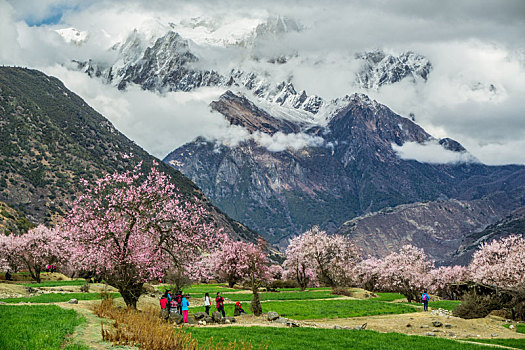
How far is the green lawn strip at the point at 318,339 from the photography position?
2523 centimetres

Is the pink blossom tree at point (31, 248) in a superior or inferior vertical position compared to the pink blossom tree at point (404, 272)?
superior

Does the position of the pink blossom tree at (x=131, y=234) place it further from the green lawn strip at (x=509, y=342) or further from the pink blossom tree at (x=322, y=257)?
the pink blossom tree at (x=322, y=257)

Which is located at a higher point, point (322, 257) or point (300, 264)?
point (322, 257)

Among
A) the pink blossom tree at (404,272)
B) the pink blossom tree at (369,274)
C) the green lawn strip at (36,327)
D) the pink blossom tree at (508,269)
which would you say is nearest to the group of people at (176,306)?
the green lawn strip at (36,327)

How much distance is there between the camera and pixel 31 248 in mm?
77562

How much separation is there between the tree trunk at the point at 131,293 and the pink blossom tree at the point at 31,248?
4796cm

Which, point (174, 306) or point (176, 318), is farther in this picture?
point (174, 306)

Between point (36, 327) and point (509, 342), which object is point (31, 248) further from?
→ point (509, 342)

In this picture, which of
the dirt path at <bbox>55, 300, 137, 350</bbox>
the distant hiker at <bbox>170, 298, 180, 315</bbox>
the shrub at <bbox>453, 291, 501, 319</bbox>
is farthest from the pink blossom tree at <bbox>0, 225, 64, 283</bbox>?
the shrub at <bbox>453, 291, 501, 319</bbox>

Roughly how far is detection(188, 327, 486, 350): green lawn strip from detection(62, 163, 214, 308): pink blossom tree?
6.65 m

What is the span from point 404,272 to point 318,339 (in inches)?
2747

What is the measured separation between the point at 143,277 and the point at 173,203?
19.8ft

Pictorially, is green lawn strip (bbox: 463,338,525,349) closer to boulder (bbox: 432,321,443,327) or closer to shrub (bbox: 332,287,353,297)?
boulder (bbox: 432,321,443,327)

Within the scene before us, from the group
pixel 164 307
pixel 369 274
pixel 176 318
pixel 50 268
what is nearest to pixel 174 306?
pixel 164 307
